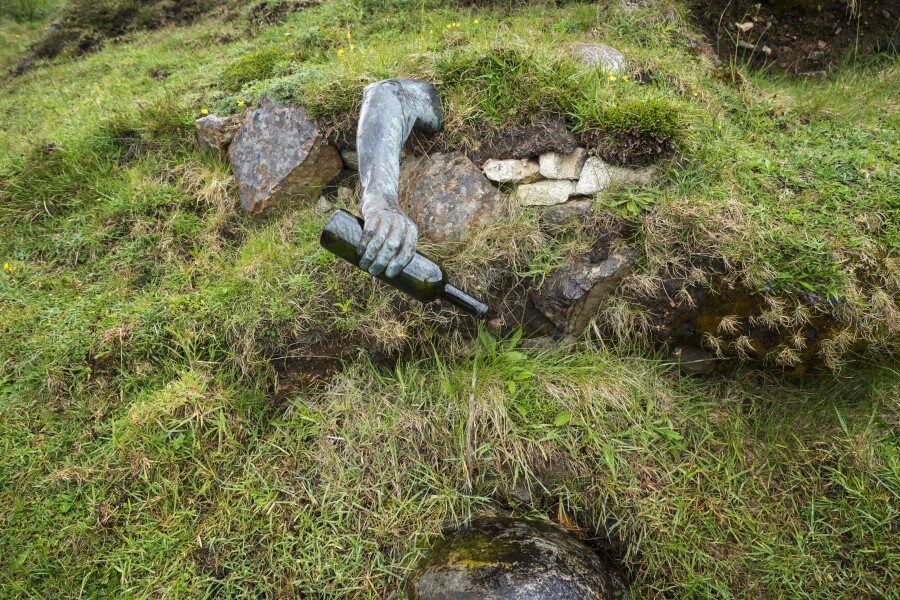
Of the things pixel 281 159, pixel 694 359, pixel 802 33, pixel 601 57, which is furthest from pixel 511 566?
pixel 802 33

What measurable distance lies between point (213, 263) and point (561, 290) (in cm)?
223

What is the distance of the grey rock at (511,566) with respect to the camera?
2.36 metres

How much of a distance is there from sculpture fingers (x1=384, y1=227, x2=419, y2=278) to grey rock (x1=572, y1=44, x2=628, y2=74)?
2.25m

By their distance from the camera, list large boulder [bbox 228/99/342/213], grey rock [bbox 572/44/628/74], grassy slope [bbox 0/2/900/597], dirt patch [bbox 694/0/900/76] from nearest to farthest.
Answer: grassy slope [bbox 0/2/900/597]
large boulder [bbox 228/99/342/213]
grey rock [bbox 572/44/628/74]
dirt patch [bbox 694/0/900/76]

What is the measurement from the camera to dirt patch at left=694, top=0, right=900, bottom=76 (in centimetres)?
493

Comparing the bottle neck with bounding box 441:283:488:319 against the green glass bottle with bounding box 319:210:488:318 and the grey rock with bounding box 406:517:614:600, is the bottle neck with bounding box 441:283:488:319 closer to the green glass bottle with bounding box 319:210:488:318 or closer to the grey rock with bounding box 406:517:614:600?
the green glass bottle with bounding box 319:210:488:318

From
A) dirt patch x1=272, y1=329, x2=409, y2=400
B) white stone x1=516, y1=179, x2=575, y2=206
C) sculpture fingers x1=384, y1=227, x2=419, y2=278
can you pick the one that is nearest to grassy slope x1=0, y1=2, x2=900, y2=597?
dirt patch x1=272, y1=329, x2=409, y2=400

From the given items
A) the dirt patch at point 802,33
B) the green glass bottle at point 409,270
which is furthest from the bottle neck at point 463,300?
the dirt patch at point 802,33

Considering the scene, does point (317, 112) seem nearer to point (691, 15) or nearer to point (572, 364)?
point (572, 364)

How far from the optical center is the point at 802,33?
496cm

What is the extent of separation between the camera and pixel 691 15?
4.97 m

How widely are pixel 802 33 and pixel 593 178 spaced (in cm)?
314

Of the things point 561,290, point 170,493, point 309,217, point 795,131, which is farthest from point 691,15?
A: point 170,493

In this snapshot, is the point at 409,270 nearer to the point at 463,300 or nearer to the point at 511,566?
the point at 463,300
